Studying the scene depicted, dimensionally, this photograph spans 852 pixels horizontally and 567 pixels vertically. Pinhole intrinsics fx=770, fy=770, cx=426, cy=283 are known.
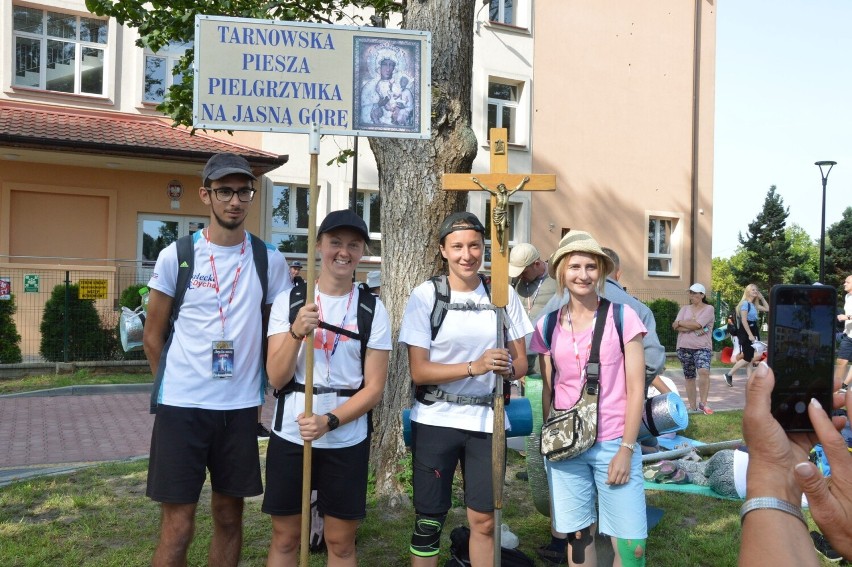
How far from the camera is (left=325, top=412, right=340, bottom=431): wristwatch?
3289mm

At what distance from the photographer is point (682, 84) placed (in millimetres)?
22703

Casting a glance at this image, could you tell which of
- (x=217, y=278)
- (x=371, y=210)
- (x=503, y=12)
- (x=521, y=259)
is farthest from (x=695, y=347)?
(x=503, y=12)

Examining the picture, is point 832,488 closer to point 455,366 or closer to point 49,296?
point 455,366

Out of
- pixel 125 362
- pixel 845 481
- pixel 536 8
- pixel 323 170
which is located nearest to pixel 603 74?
pixel 536 8

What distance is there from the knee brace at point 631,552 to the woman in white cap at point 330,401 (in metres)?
1.21

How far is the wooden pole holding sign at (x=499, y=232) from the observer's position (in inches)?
140

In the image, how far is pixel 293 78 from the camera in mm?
3609

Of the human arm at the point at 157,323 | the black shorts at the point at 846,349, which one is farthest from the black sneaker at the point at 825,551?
the black shorts at the point at 846,349

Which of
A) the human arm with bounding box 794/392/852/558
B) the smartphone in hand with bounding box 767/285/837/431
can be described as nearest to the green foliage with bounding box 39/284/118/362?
the smartphone in hand with bounding box 767/285/837/431

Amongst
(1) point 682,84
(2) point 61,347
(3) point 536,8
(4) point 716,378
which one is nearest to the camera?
(2) point 61,347

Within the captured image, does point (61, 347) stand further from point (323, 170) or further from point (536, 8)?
point (536, 8)

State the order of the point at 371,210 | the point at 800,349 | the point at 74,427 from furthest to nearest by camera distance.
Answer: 1. the point at 371,210
2. the point at 74,427
3. the point at 800,349

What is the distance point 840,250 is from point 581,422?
42450mm

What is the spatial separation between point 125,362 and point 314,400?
12087mm
